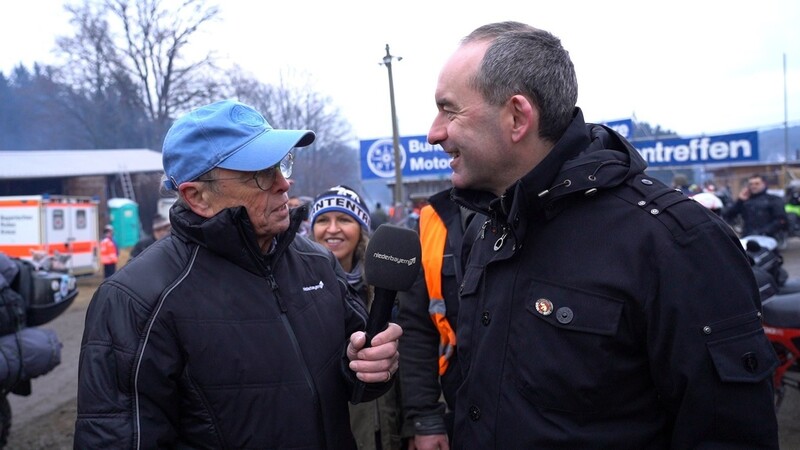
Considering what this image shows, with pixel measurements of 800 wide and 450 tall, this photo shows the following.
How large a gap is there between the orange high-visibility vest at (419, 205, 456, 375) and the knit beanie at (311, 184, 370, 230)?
1078 millimetres

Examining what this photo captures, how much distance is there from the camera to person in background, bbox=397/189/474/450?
2.96 metres

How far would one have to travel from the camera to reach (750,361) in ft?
5.20

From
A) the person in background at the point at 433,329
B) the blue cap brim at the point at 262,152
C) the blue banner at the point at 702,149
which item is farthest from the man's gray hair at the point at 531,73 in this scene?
the blue banner at the point at 702,149

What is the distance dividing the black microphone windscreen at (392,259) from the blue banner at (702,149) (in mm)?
16598

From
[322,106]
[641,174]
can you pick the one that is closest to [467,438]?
[641,174]

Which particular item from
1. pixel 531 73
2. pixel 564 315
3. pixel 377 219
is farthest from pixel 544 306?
pixel 377 219

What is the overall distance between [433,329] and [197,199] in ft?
4.73

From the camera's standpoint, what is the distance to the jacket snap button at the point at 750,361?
5.18 ft

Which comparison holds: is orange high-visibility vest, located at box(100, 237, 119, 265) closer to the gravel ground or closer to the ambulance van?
the ambulance van

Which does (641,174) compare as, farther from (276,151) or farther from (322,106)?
(322,106)

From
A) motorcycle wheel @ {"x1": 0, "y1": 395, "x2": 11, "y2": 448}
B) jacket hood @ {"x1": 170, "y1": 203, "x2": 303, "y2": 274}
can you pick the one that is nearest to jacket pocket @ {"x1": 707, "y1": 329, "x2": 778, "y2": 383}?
jacket hood @ {"x1": 170, "y1": 203, "x2": 303, "y2": 274}

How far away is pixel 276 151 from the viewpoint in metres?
2.11

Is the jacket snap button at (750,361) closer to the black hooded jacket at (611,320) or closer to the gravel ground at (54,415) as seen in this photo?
the black hooded jacket at (611,320)

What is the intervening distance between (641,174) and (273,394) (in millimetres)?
1302
